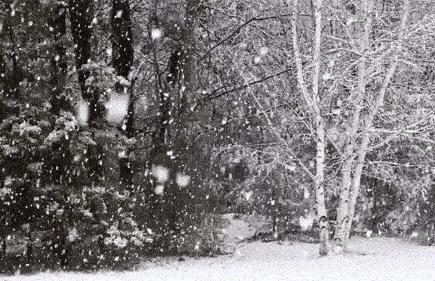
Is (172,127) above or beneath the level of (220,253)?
above

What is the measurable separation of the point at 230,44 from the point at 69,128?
5587 mm

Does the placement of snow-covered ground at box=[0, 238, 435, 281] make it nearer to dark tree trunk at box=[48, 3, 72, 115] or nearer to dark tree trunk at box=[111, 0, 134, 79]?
dark tree trunk at box=[48, 3, 72, 115]

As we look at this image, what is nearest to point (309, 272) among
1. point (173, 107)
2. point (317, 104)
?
point (317, 104)

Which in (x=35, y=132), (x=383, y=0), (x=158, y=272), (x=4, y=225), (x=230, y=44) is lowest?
(x=158, y=272)

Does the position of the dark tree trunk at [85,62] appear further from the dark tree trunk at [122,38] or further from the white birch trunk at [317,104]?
the white birch trunk at [317,104]

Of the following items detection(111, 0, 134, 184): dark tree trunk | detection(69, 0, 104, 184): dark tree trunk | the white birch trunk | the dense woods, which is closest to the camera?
the white birch trunk

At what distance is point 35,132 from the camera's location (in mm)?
14398

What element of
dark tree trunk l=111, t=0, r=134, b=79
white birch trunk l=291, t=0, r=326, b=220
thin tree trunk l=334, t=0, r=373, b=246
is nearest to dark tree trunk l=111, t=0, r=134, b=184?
dark tree trunk l=111, t=0, r=134, b=79

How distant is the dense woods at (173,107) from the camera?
14.7 m

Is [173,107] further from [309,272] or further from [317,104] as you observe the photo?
[309,272]

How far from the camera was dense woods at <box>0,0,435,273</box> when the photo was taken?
14.7 metres

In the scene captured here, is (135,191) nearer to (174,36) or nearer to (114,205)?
(114,205)

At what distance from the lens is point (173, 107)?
17.6 metres

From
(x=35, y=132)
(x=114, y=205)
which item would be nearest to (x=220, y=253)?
(x=114, y=205)
